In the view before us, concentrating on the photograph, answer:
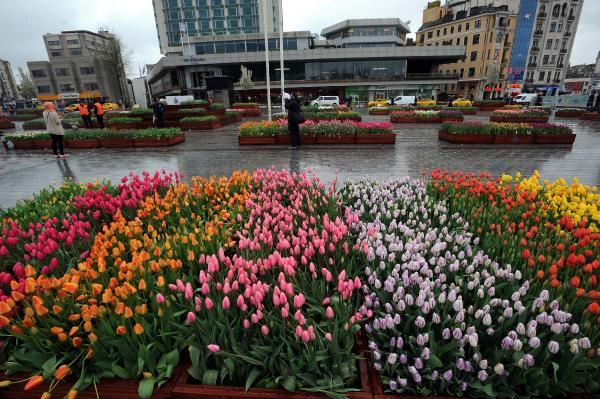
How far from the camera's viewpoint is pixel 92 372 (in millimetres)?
2164

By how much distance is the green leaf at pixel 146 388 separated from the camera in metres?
1.95

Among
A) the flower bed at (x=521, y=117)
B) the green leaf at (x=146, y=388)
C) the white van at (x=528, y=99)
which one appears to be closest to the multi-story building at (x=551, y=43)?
the white van at (x=528, y=99)

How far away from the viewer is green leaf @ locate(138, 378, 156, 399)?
1953 mm

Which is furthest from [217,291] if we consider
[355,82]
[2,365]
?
[355,82]

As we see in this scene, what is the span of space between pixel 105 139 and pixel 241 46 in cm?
6117

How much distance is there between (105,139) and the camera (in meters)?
14.7

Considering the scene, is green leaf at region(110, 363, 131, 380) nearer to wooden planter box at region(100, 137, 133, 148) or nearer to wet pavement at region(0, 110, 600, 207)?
wet pavement at region(0, 110, 600, 207)

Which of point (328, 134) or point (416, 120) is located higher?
point (328, 134)

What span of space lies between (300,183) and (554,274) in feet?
10.2

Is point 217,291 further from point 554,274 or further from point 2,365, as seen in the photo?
point 554,274

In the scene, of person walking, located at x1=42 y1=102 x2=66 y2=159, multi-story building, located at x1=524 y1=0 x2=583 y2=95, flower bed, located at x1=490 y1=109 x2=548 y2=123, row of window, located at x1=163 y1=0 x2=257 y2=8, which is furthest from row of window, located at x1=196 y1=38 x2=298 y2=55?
person walking, located at x1=42 y1=102 x2=66 y2=159

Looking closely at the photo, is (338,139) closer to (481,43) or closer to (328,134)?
(328,134)

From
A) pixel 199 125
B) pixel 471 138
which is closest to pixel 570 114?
pixel 471 138

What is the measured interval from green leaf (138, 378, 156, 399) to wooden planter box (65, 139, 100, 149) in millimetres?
15492
